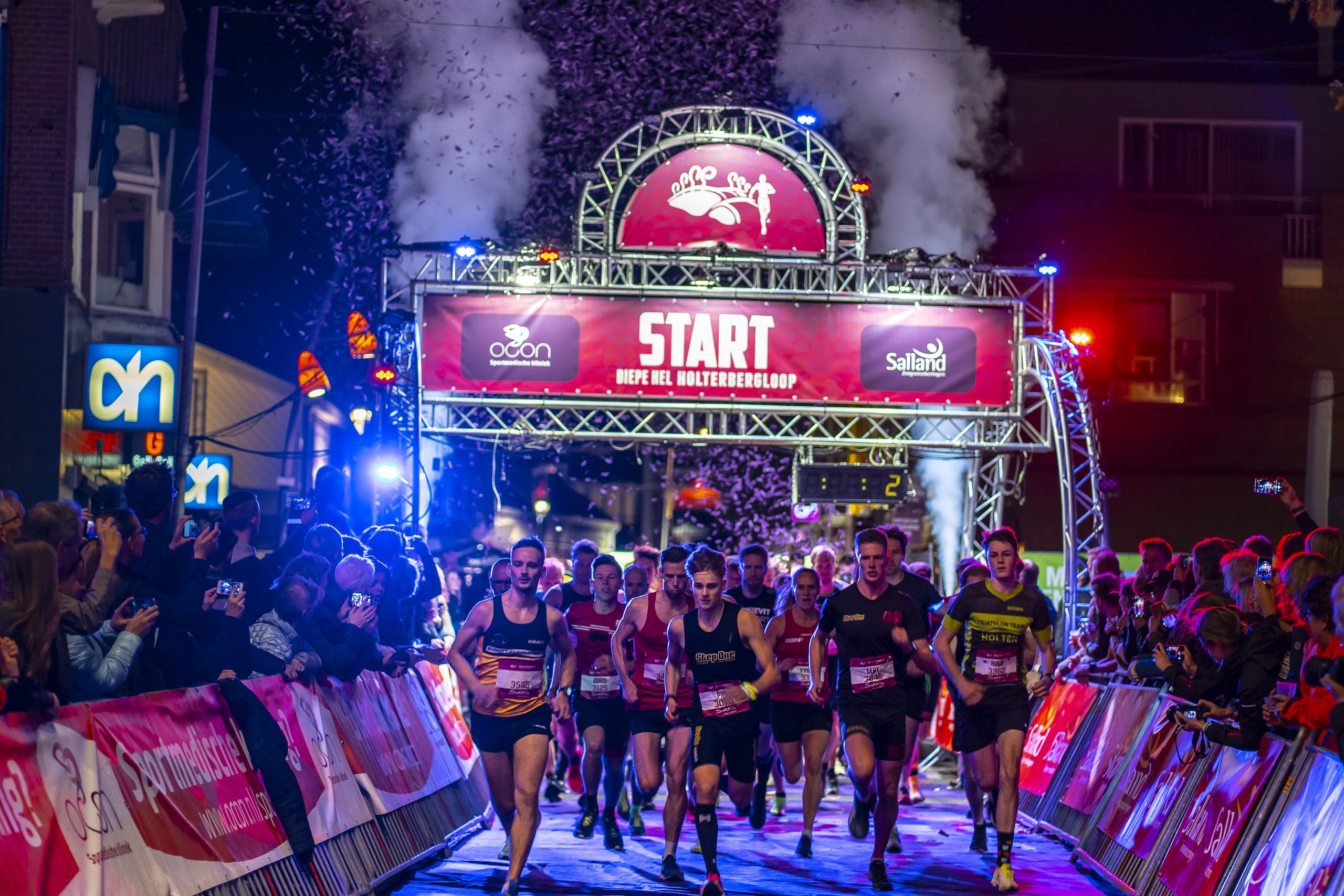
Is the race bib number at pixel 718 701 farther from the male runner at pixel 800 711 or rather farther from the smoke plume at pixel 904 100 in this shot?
the smoke plume at pixel 904 100

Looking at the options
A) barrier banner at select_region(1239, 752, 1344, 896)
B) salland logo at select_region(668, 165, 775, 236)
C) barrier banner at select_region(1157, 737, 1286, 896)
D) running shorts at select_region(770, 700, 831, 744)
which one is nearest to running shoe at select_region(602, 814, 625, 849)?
running shorts at select_region(770, 700, 831, 744)

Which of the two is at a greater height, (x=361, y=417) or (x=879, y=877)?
(x=361, y=417)

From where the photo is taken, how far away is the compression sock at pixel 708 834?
29.5ft

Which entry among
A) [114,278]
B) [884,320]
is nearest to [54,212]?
[114,278]

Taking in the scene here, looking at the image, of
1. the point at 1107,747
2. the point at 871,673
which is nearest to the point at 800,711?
the point at 871,673

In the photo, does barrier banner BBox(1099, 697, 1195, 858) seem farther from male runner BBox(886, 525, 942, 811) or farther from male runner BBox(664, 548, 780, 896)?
male runner BBox(664, 548, 780, 896)

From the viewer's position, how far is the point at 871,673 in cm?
1003

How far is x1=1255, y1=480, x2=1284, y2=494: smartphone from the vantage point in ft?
34.6

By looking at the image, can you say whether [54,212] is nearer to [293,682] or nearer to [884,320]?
[884,320]

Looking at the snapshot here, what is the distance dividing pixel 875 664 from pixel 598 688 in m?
2.60

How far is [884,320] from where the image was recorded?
19.5 m

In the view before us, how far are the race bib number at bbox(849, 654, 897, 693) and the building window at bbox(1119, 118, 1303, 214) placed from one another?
25.7m

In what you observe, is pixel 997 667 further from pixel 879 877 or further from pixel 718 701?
pixel 718 701

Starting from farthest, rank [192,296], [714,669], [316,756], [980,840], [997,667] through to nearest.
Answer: [192,296] < [980,840] < [997,667] < [714,669] < [316,756]
